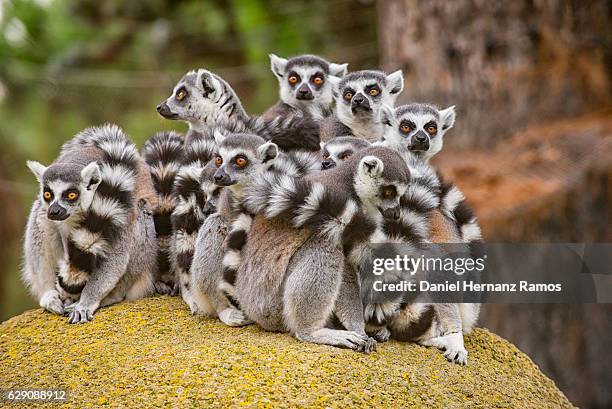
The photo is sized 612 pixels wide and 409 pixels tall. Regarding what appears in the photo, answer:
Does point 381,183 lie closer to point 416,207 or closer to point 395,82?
point 416,207

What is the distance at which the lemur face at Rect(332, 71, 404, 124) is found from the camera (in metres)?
6.00

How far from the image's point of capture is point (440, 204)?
206 inches

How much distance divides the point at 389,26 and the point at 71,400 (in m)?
7.54

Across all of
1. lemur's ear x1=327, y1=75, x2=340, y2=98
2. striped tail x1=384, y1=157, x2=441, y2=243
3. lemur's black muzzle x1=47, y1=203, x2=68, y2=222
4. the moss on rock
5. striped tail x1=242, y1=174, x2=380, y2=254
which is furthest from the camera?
lemur's ear x1=327, y1=75, x2=340, y2=98

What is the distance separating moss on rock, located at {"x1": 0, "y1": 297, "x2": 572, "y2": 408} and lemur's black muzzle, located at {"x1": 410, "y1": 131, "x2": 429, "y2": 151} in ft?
4.52

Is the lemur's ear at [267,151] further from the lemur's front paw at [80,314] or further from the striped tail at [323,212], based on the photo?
the lemur's front paw at [80,314]

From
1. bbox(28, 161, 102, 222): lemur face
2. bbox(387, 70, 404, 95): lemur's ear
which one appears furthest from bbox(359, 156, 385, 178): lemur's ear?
bbox(387, 70, 404, 95): lemur's ear

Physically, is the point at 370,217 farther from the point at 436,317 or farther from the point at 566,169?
the point at 566,169

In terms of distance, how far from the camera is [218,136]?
5.41 m

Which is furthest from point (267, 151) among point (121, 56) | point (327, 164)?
point (121, 56)

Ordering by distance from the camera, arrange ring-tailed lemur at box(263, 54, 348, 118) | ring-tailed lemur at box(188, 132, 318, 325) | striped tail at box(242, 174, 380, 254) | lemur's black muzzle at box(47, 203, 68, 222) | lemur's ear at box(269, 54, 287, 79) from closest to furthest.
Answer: striped tail at box(242, 174, 380, 254), ring-tailed lemur at box(188, 132, 318, 325), lemur's black muzzle at box(47, 203, 68, 222), ring-tailed lemur at box(263, 54, 348, 118), lemur's ear at box(269, 54, 287, 79)

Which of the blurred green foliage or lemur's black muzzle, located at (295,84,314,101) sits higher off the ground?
the blurred green foliage

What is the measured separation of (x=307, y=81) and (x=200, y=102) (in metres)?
0.88

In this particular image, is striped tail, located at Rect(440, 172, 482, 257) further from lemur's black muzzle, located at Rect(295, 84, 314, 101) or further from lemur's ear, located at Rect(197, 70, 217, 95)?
lemur's ear, located at Rect(197, 70, 217, 95)
